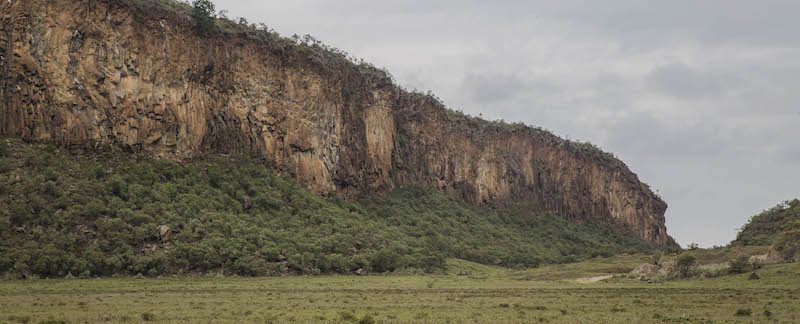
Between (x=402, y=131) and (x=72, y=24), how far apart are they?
62.1 m

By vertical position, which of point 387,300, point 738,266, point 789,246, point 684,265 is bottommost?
point 387,300

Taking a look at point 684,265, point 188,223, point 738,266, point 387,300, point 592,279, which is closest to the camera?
point 387,300

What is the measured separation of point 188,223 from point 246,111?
2653 centimetres

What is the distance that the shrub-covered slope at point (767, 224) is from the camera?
98.5 meters

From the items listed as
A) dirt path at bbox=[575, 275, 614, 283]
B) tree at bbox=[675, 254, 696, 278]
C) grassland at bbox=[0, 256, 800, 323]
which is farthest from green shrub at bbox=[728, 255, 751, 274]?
dirt path at bbox=[575, 275, 614, 283]

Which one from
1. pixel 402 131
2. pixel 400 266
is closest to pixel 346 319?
pixel 400 266

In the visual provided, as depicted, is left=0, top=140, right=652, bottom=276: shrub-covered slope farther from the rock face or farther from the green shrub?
the green shrub

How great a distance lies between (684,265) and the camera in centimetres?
7544

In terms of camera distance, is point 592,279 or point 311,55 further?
point 311,55

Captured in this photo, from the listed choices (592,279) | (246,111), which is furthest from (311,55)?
(592,279)

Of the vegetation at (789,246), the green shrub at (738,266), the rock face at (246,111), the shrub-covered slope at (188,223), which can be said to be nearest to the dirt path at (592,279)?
the green shrub at (738,266)

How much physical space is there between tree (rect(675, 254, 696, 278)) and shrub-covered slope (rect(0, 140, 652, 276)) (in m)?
29.3

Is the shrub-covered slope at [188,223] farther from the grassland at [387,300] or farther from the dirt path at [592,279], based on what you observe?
the dirt path at [592,279]

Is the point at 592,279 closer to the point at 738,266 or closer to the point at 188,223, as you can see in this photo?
the point at 738,266
